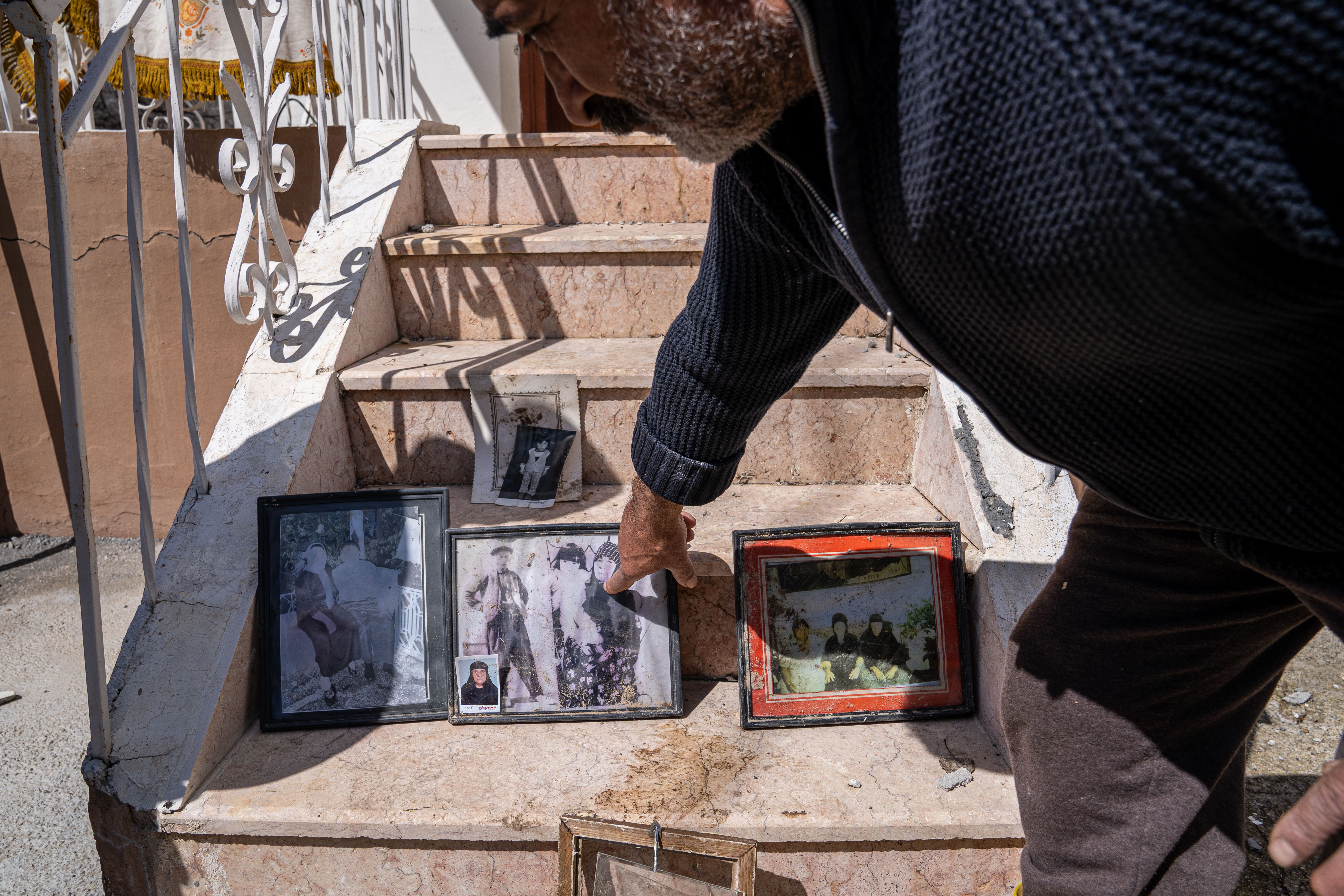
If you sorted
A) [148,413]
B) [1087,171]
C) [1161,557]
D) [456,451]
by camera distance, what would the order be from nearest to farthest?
[1087,171], [1161,557], [456,451], [148,413]

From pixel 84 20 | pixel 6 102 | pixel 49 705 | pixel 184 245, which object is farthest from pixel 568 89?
pixel 6 102

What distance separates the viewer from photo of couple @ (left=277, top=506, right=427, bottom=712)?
1394 mm

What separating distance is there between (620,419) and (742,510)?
339mm

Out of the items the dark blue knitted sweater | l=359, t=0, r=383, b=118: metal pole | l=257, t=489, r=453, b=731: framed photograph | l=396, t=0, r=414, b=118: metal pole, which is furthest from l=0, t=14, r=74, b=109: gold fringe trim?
the dark blue knitted sweater

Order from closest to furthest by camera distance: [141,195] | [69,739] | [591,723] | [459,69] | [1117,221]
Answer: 1. [1117,221]
2. [141,195]
3. [591,723]
4. [69,739]
5. [459,69]

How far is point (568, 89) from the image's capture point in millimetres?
708

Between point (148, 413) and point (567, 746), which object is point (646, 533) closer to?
point (567, 746)

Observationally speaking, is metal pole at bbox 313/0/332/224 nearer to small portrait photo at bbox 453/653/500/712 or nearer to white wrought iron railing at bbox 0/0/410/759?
white wrought iron railing at bbox 0/0/410/759

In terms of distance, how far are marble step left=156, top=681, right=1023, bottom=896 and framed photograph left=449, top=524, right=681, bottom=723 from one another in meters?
0.11

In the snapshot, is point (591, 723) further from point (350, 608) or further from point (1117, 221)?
point (1117, 221)

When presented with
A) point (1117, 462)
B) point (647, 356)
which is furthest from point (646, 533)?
point (1117, 462)

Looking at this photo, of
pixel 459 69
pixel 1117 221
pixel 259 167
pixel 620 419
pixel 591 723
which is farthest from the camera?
pixel 459 69

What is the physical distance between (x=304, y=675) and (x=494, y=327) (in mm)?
1002

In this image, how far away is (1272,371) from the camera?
22.2 inches
